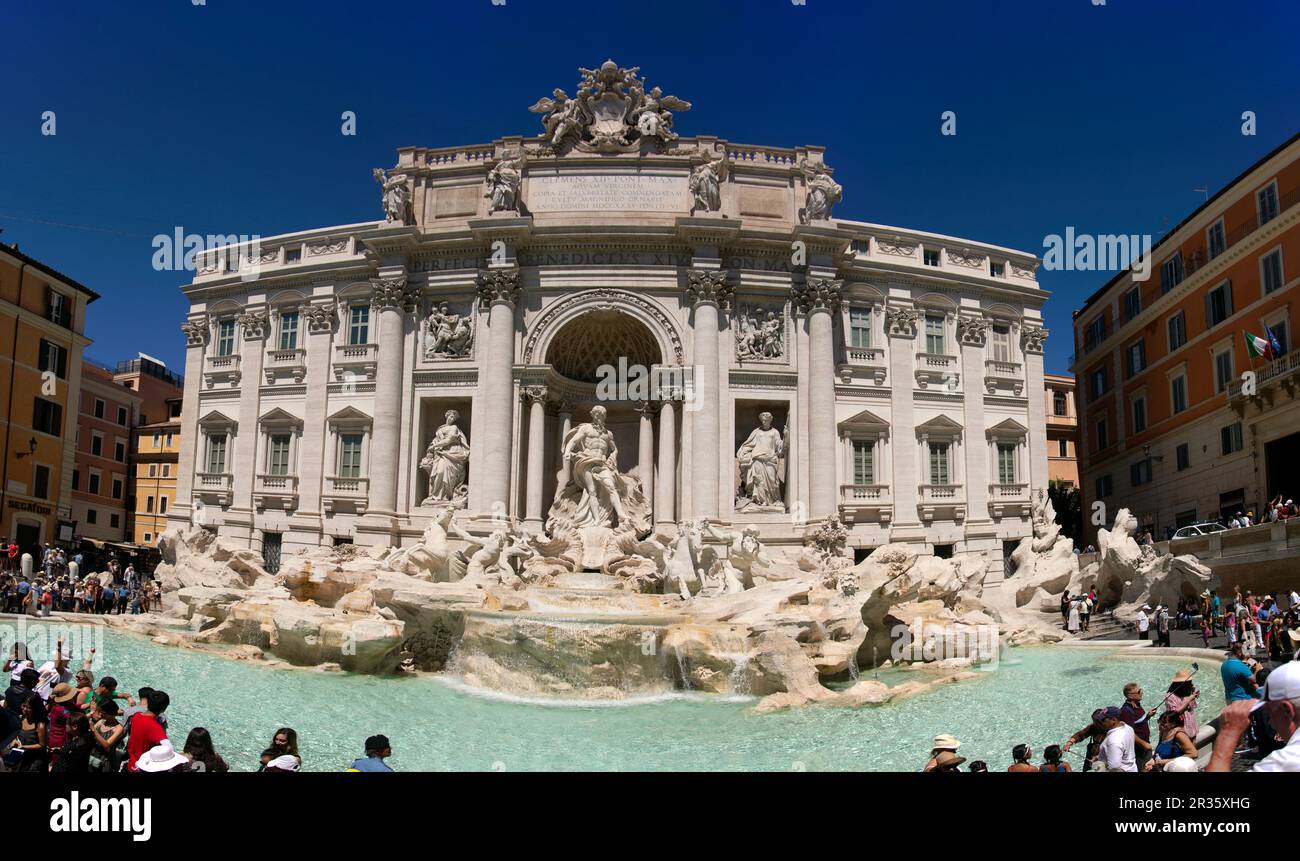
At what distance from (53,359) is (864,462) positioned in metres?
32.7

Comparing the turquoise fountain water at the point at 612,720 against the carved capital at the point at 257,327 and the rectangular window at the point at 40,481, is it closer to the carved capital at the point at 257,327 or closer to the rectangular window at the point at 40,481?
the carved capital at the point at 257,327

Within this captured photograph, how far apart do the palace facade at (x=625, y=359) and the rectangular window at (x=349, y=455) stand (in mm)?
69

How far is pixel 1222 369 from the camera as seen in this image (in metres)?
31.2

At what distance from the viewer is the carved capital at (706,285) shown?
29984 millimetres

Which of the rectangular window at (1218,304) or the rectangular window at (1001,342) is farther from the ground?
the rectangular window at (1218,304)

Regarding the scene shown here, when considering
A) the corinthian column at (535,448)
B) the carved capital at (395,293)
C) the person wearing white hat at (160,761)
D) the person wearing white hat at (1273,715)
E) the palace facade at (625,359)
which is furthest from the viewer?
the carved capital at (395,293)

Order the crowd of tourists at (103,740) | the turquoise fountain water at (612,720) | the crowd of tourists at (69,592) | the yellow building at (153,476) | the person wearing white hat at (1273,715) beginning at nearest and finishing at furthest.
→ the person wearing white hat at (1273,715) < the crowd of tourists at (103,740) < the turquoise fountain water at (612,720) < the crowd of tourists at (69,592) < the yellow building at (153,476)

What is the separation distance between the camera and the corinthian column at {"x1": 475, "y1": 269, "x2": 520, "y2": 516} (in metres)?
29.2

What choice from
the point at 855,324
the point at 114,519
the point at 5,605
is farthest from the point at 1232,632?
the point at 114,519

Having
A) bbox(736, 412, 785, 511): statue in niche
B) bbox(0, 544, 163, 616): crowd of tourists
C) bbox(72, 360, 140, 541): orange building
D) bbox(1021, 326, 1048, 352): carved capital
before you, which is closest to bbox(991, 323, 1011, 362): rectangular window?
bbox(1021, 326, 1048, 352): carved capital

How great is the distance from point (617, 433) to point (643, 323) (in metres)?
4.29

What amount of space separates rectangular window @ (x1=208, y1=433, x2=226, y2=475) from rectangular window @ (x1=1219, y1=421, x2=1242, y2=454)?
34865 mm

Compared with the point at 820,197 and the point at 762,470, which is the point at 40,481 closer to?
the point at 762,470

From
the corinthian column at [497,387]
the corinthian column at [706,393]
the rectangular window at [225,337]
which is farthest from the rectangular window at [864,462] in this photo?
the rectangular window at [225,337]
